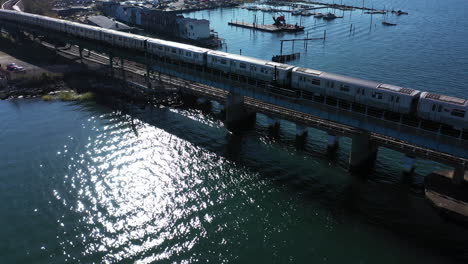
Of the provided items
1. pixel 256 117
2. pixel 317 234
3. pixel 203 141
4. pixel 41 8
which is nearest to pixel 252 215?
pixel 317 234

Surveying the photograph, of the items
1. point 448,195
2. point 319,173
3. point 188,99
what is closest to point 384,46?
point 188,99

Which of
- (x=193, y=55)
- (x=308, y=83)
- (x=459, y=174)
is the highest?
(x=193, y=55)

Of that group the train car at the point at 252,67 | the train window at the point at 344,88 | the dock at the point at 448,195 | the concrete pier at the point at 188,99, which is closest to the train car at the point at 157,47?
the concrete pier at the point at 188,99

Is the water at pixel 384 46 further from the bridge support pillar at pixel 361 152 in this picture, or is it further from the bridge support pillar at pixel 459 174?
the bridge support pillar at pixel 459 174

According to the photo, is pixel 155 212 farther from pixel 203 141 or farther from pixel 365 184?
pixel 365 184

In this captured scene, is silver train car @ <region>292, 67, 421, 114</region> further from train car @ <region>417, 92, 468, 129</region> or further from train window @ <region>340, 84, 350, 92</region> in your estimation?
train car @ <region>417, 92, 468, 129</region>

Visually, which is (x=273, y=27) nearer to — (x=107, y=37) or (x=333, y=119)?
(x=107, y=37)
